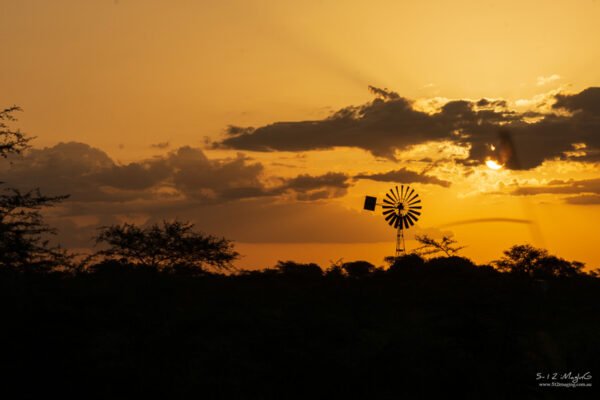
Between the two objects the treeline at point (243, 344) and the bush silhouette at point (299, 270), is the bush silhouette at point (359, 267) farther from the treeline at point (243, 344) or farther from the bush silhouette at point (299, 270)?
the treeline at point (243, 344)

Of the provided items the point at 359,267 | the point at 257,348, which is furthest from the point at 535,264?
the point at 257,348

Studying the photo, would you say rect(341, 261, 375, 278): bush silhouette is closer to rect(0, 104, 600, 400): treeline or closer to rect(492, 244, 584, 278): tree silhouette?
rect(492, 244, 584, 278): tree silhouette

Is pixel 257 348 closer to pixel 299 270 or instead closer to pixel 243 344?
pixel 243 344

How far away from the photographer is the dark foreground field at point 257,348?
74.6 ft

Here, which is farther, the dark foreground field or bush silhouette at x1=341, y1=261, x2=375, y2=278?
bush silhouette at x1=341, y1=261, x2=375, y2=278

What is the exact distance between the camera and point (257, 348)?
994 inches

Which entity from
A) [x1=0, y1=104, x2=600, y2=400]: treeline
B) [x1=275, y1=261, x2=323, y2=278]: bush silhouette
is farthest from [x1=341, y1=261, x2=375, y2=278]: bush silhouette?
[x1=0, y1=104, x2=600, y2=400]: treeline

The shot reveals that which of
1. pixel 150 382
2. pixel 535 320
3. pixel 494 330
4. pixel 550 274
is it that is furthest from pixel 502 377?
pixel 550 274

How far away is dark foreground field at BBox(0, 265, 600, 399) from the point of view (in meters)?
22.7

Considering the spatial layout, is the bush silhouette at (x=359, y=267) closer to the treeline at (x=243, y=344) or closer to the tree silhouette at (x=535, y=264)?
the tree silhouette at (x=535, y=264)

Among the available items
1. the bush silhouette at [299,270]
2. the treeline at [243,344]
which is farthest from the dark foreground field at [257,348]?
the bush silhouette at [299,270]

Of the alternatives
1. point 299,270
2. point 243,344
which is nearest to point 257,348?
point 243,344

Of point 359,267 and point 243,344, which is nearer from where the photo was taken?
point 243,344

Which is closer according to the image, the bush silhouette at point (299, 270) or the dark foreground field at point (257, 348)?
the dark foreground field at point (257, 348)
